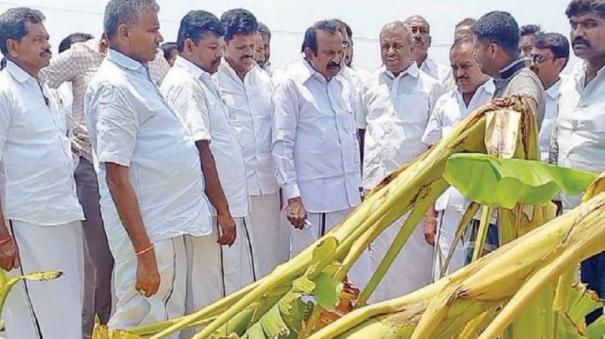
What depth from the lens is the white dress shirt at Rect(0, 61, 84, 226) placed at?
3.06 metres

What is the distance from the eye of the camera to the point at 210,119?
130 inches

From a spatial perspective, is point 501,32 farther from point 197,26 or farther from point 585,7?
point 197,26

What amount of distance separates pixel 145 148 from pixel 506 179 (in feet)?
7.08

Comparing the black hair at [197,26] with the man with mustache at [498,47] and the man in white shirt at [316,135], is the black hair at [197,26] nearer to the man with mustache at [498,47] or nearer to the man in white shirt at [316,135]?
the man in white shirt at [316,135]

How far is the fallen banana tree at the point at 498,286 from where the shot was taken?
604 mm

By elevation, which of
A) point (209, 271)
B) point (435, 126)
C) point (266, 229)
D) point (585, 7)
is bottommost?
point (266, 229)

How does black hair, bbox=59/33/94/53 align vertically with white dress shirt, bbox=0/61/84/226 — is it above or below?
above

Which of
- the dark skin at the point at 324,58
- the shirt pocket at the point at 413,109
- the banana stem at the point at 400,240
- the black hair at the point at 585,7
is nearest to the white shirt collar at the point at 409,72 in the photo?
the shirt pocket at the point at 413,109

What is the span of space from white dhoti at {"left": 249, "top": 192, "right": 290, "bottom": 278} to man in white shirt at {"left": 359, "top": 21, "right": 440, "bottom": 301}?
1.57 feet

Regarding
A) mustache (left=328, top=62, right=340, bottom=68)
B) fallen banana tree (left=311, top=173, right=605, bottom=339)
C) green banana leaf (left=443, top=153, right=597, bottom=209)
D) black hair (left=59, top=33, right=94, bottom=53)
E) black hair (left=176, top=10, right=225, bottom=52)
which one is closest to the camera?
fallen banana tree (left=311, top=173, right=605, bottom=339)

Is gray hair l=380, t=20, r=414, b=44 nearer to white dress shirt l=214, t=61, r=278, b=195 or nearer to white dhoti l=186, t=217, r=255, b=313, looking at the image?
white dress shirt l=214, t=61, r=278, b=195

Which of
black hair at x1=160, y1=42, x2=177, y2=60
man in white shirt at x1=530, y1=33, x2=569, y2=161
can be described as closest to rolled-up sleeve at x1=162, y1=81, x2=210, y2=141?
man in white shirt at x1=530, y1=33, x2=569, y2=161

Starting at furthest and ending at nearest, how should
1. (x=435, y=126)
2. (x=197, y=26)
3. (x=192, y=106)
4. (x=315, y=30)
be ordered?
1. (x=315, y=30)
2. (x=435, y=126)
3. (x=197, y=26)
4. (x=192, y=106)

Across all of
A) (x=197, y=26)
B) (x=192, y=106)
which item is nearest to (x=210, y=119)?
(x=192, y=106)
